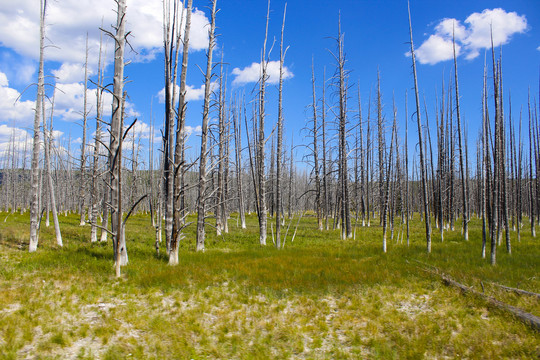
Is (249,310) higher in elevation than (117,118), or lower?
lower

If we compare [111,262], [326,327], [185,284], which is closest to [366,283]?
[326,327]

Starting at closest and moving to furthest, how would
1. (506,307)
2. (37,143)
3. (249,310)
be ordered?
(506,307), (249,310), (37,143)

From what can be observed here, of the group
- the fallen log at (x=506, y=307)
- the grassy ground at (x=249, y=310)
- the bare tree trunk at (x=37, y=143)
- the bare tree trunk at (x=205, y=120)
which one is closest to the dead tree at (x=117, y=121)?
the grassy ground at (x=249, y=310)

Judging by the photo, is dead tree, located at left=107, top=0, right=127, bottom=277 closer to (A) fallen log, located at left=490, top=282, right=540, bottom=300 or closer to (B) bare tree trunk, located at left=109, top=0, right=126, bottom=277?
(B) bare tree trunk, located at left=109, top=0, right=126, bottom=277

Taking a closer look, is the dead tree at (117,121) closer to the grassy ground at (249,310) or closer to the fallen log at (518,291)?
the grassy ground at (249,310)

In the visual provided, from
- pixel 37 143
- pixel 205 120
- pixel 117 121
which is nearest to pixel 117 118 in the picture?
pixel 117 121

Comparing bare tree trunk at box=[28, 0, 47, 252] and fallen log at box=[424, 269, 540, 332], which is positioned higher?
bare tree trunk at box=[28, 0, 47, 252]

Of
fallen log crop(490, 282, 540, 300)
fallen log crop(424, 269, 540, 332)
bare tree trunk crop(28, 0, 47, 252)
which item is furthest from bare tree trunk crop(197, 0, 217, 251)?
fallen log crop(490, 282, 540, 300)

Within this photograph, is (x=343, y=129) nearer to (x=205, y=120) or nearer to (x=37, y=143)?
(x=205, y=120)

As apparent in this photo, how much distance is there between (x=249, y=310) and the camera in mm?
6492

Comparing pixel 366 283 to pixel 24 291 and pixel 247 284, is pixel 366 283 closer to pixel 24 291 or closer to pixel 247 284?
pixel 247 284

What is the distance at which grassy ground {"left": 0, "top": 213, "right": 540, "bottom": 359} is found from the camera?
195 inches

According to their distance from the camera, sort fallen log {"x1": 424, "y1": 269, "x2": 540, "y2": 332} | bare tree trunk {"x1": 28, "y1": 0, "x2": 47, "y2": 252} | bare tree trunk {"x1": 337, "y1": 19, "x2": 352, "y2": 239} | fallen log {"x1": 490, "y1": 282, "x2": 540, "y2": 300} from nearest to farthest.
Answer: fallen log {"x1": 424, "y1": 269, "x2": 540, "y2": 332} → fallen log {"x1": 490, "y1": 282, "x2": 540, "y2": 300} → bare tree trunk {"x1": 28, "y1": 0, "x2": 47, "y2": 252} → bare tree trunk {"x1": 337, "y1": 19, "x2": 352, "y2": 239}

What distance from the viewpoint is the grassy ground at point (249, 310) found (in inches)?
195
